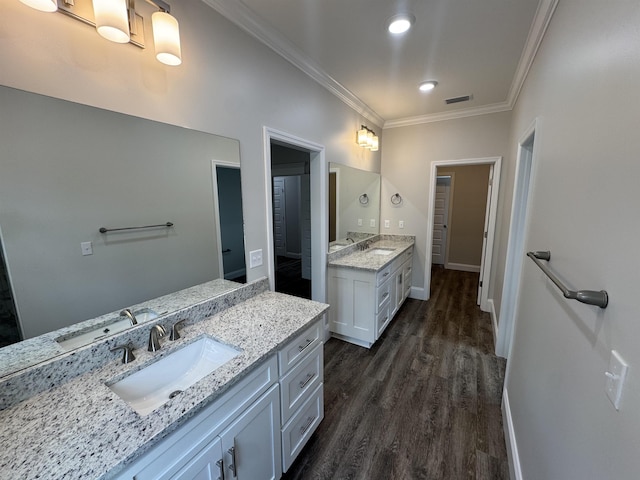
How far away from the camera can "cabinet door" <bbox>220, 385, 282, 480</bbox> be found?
1.08 m

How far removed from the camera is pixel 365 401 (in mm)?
2098

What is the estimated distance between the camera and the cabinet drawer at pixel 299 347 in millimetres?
1354

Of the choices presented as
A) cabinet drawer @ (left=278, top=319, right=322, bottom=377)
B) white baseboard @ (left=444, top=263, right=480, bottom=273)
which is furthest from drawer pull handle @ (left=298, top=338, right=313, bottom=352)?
white baseboard @ (left=444, top=263, right=480, bottom=273)

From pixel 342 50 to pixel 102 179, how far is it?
185cm

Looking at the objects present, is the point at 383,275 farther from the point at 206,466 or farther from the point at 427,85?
the point at 206,466

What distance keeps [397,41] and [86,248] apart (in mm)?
2245

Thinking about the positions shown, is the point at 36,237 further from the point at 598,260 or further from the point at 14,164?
the point at 598,260

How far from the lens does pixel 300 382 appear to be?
1513 millimetres

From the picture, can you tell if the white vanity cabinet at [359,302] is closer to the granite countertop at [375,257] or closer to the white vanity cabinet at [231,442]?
the granite countertop at [375,257]

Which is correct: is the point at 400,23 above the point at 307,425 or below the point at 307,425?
above

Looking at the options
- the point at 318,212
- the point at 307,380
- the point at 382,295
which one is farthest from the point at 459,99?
the point at 307,380

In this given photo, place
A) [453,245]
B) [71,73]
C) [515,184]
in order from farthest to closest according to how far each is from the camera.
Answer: [453,245] < [515,184] < [71,73]

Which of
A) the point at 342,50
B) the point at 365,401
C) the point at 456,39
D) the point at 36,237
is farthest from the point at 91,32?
the point at 365,401

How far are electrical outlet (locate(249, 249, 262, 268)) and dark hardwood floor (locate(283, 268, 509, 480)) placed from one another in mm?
1234
